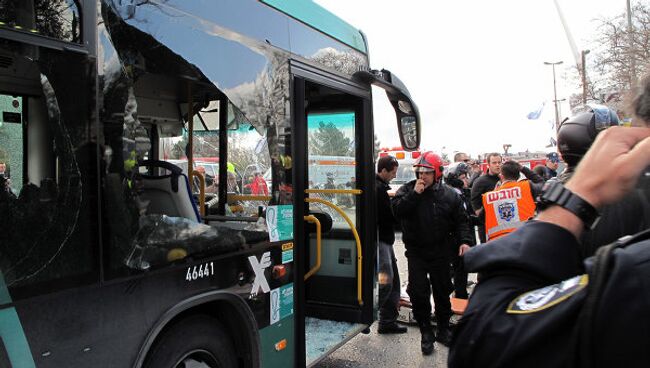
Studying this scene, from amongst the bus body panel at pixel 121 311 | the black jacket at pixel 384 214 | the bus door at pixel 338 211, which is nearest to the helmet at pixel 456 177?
the black jacket at pixel 384 214

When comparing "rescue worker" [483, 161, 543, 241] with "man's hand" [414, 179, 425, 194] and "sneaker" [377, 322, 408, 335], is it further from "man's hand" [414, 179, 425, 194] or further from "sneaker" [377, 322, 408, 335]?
"sneaker" [377, 322, 408, 335]

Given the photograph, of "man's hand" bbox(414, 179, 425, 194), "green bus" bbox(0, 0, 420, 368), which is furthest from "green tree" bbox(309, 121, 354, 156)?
"man's hand" bbox(414, 179, 425, 194)

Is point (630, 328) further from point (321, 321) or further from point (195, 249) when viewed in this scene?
point (321, 321)

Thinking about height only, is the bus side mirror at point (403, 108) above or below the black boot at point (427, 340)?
above

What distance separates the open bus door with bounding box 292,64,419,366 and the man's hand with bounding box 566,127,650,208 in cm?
309

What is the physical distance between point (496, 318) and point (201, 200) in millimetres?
3452

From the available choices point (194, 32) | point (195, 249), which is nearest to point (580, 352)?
point (195, 249)

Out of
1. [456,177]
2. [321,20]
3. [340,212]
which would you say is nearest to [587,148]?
[321,20]

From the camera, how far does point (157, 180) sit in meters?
3.00

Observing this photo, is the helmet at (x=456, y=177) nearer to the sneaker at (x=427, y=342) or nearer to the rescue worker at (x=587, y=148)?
the sneaker at (x=427, y=342)

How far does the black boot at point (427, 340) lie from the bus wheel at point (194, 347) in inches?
96.7

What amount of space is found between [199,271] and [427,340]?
302 centimetres

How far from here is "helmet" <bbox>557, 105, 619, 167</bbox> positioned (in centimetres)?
184

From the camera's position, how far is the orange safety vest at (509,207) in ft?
15.0
